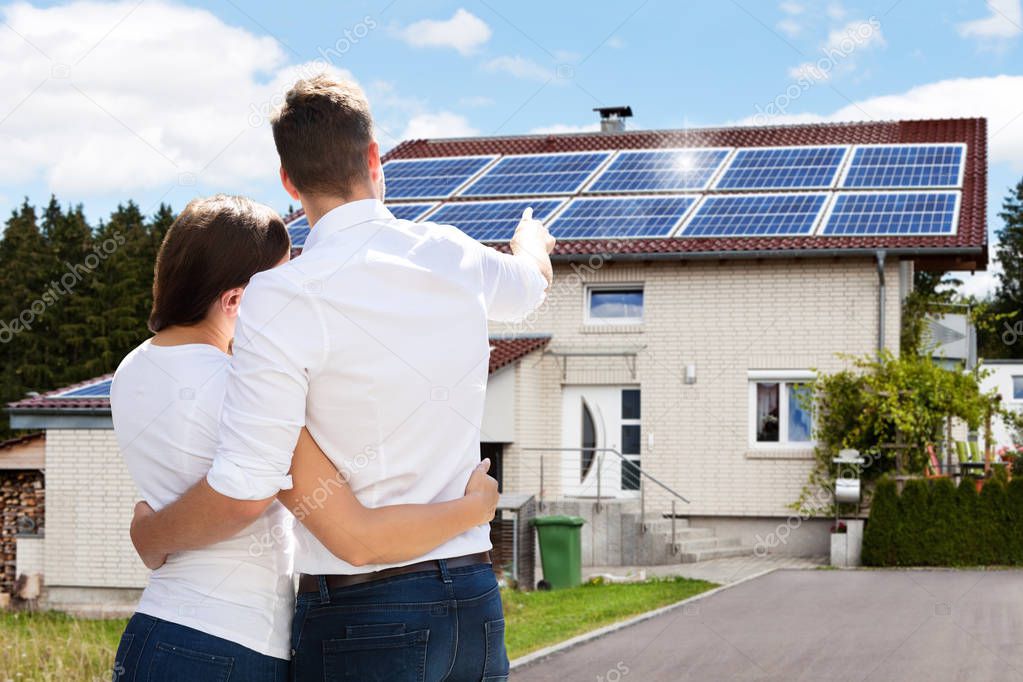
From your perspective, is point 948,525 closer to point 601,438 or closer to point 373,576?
point 601,438

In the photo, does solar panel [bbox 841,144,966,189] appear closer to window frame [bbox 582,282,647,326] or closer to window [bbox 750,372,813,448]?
window [bbox 750,372,813,448]

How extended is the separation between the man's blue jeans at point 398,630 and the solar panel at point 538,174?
69.0ft

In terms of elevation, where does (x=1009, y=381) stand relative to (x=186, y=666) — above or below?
above

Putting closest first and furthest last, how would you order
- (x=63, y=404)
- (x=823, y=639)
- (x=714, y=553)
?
(x=823, y=639) < (x=63, y=404) < (x=714, y=553)

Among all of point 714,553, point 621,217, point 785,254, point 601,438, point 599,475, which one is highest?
point 621,217

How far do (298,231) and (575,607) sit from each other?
12.6 metres

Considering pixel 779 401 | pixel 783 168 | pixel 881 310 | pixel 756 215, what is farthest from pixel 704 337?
pixel 783 168

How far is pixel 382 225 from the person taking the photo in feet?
6.98

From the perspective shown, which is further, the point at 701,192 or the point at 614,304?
the point at 701,192

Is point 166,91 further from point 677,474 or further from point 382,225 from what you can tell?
point 677,474

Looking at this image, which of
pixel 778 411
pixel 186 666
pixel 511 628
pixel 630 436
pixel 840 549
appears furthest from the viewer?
pixel 630 436

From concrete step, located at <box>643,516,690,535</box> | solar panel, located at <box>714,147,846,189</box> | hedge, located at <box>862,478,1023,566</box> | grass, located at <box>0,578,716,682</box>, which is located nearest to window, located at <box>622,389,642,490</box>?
concrete step, located at <box>643,516,690,535</box>

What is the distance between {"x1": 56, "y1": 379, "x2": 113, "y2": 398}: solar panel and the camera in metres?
16.9

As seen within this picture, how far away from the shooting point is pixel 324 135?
6.89 feet
